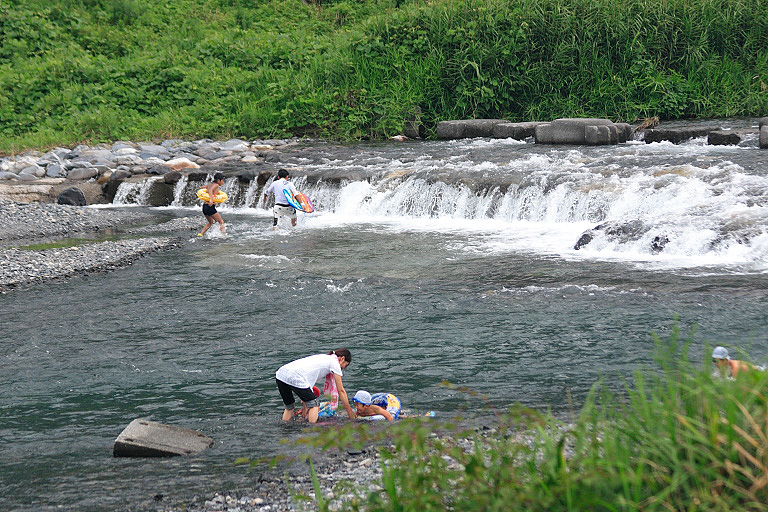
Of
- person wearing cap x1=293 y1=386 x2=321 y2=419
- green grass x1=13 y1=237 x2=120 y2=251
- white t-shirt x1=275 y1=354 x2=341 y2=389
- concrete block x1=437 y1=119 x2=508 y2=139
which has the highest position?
concrete block x1=437 y1=119 x2=508 y2=139

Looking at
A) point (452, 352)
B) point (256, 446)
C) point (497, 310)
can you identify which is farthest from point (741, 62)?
point (256, 446)

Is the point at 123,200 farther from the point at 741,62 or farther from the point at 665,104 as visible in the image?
the point at 741,62

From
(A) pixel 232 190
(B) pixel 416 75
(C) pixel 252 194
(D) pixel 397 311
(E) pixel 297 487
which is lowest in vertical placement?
(D) pixel 397 311

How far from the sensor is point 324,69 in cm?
2894

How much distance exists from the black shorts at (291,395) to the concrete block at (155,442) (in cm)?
97

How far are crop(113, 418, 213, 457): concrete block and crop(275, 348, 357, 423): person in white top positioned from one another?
979 mm

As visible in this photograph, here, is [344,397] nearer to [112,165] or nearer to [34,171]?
[112,165]

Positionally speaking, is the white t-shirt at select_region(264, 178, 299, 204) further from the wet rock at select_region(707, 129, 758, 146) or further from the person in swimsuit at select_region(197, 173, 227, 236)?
the wet rock at select_region(707, 129, 758, 146)

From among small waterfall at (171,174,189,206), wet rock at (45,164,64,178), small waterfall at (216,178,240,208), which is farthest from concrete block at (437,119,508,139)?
wet rock at (45,164,64,178)

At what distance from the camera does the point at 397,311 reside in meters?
10.9

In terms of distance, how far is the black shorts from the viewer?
7.75 metres

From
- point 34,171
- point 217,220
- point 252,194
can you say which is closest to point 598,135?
point 252,194

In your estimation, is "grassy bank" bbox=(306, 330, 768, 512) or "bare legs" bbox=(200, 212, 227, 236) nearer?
"grassy bank" bbox=(306, 330, 768, 512)

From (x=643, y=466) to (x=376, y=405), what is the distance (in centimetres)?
406
